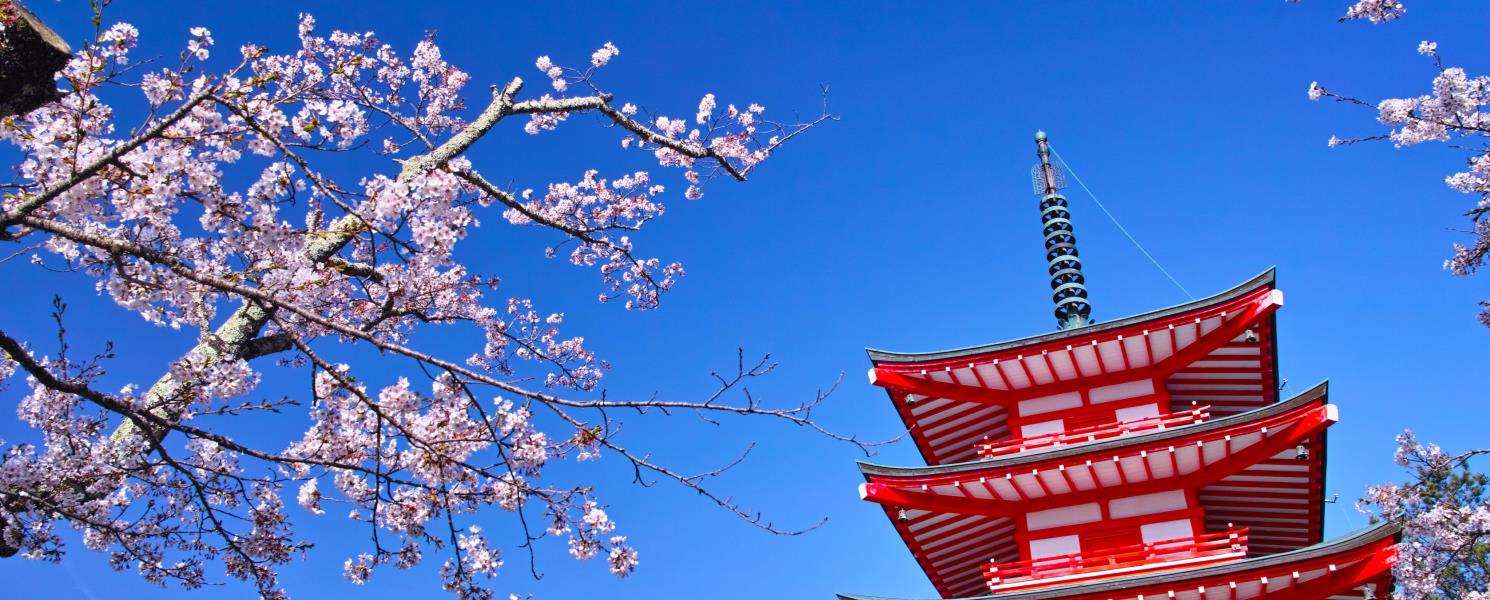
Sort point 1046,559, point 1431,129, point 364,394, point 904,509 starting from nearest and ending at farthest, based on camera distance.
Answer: point 364,394 → point 1431,129 → point 1046,559 → point 904,509

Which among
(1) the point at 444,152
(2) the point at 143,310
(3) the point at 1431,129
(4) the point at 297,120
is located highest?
(3) the point at 1431,129

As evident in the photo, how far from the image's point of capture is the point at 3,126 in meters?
5.53

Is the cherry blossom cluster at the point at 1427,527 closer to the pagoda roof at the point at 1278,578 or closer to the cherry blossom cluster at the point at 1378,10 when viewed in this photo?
the pagoda roof at the point at 1278,578

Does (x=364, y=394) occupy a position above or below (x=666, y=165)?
below

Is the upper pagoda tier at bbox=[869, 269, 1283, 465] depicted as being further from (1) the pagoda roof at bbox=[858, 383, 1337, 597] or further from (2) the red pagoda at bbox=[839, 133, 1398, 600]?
(1) the pagoda roof at bbox=[858, 383, 1337, 597]

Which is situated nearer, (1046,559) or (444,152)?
(444,152)

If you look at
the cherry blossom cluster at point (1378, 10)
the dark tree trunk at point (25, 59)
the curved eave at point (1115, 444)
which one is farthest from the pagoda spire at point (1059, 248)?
the dark tree trunk at point (25, 59)

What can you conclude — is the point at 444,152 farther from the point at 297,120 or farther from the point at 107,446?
the point at 107,446

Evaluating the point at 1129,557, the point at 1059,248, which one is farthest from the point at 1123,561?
the point at 1059,248

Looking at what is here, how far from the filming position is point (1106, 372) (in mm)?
13953

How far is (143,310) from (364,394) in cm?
148

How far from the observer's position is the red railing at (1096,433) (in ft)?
42.9

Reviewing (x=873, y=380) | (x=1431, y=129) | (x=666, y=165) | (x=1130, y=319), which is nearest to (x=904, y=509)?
(x=873, y=380)

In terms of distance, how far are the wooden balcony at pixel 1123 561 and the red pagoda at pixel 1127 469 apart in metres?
0.03
